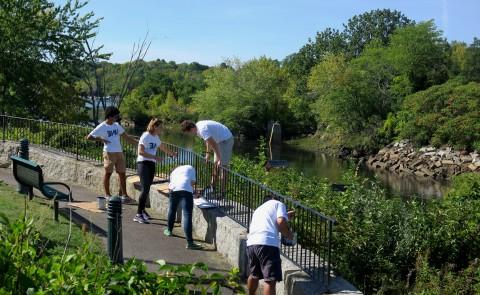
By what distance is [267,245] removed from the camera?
5875mm

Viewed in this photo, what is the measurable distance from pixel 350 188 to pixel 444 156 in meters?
41.6

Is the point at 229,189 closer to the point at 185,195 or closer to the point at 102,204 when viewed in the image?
the point at 185,195

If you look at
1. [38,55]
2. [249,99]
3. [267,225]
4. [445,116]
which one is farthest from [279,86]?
[267,225]

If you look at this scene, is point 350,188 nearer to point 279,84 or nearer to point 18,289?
point 18,289

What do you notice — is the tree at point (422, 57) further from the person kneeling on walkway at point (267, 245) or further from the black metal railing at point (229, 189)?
the person kneeling on walkway at point (267, 245)

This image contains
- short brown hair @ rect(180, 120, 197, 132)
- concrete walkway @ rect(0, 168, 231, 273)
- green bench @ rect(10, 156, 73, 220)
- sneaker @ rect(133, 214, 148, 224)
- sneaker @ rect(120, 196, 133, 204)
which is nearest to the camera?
concrete walkway @ rect(0, 168, 231, 273)

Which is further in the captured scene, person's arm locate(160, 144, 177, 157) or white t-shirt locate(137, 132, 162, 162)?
person's arm locate(160, 144, 177, 157)

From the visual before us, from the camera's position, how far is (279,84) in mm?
79125

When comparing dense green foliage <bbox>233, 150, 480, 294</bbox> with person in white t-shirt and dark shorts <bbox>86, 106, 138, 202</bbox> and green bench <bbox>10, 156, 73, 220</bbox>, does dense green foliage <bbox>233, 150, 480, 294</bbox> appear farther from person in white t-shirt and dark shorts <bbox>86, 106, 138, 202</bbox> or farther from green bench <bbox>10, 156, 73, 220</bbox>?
Answer: green bench <bbox>10, 156, 73, 220</bbox>

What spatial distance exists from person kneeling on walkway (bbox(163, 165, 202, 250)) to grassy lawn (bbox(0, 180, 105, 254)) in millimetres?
1258

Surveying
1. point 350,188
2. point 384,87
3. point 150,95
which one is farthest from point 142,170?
point 150,95

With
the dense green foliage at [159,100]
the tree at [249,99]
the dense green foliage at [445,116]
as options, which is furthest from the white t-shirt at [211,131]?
the dense green foliage at [159,100]

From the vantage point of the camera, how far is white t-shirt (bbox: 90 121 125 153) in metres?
9.70

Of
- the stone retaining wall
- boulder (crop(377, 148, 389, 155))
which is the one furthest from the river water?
the stone retaining wall
